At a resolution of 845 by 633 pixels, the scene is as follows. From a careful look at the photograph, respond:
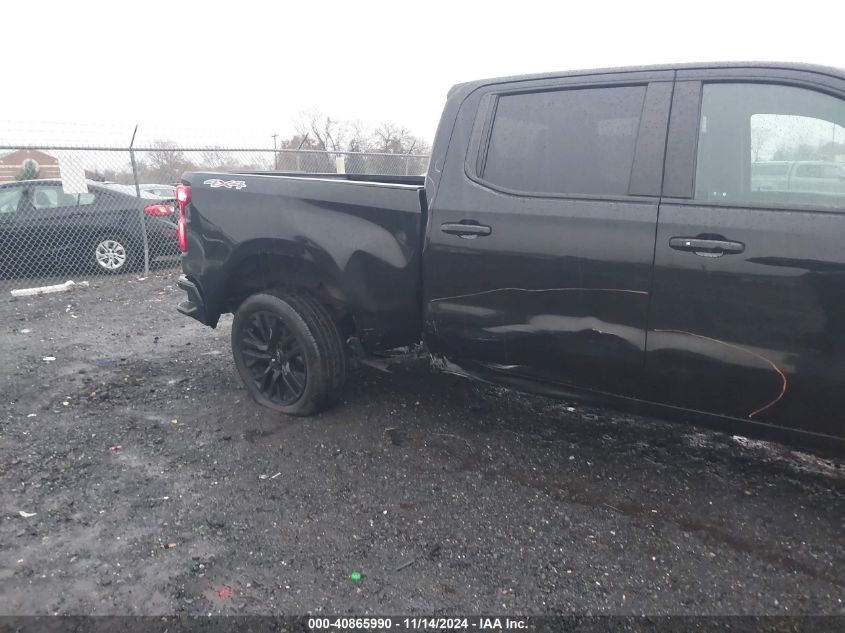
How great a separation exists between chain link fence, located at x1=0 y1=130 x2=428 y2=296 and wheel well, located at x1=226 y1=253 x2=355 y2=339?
4.98 m

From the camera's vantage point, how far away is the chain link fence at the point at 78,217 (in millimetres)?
8398

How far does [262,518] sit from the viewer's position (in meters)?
2.86

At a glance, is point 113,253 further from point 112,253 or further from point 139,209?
point 139,209

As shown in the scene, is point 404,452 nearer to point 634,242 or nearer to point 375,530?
point 375,530

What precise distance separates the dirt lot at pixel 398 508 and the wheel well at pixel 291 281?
677mm

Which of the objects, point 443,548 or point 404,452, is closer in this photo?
point 443,548

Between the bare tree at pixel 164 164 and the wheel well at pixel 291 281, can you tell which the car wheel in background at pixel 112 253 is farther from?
the wheel well at pixel 291 281

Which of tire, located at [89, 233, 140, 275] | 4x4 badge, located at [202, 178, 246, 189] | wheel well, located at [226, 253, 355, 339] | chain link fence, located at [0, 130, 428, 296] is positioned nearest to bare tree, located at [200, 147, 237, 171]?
chain link fence, located at [0, 130, 428, 296]

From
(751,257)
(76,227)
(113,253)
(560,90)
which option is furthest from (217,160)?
(751,257)

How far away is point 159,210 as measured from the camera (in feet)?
30.8

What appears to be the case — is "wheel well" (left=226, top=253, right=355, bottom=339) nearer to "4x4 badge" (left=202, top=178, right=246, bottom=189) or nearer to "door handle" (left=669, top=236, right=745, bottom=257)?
"4x4 badge" (left=202, top=178, right=246, bottom=189)

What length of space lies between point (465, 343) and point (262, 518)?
1.30 meters

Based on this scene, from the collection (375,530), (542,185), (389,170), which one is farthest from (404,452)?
(389,170)

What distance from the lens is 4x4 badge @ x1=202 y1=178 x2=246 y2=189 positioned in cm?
376
